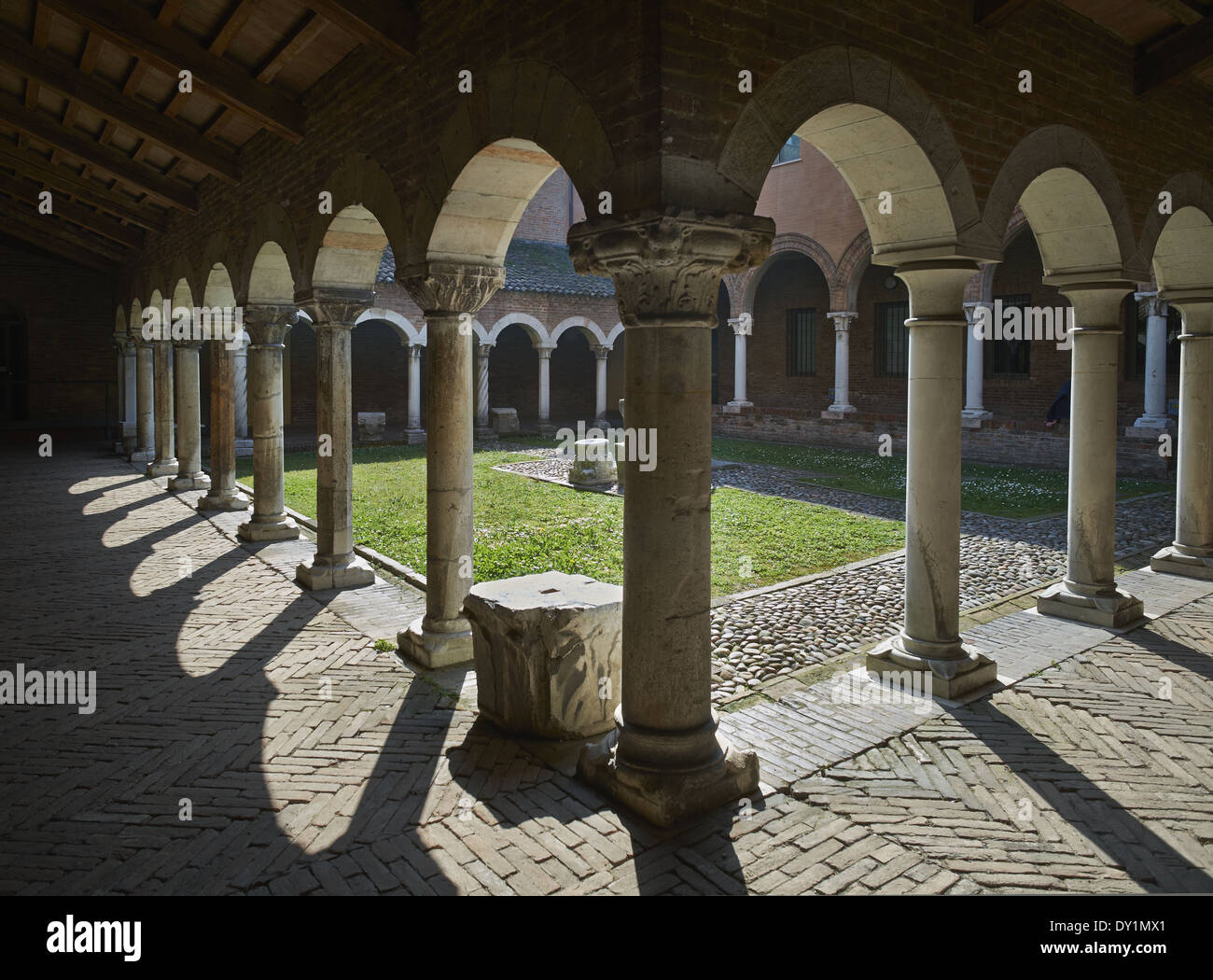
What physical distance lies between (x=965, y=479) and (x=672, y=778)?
12505 millimetres

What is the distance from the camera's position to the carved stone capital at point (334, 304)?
7547mm

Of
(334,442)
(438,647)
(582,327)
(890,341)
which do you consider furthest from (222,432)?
(890,341)

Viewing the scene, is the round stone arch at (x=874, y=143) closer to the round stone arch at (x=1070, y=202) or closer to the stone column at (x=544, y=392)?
the round stone arch at (x=1070, y=202)

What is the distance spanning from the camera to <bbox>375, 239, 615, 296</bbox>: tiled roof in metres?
25.3

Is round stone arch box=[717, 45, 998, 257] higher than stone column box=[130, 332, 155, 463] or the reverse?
higher

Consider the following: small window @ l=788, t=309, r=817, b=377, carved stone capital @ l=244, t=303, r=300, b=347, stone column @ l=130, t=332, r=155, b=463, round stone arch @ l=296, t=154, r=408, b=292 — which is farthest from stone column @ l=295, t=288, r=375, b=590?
small window @ l=788, t=309, r=817, b=377

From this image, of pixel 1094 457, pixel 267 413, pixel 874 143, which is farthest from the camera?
pixel 267 413

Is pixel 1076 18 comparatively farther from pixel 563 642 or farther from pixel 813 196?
pixel 813 196

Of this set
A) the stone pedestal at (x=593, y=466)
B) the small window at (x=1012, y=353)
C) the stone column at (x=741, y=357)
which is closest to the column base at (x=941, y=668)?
the stone pedestal at (x=593, y=466)

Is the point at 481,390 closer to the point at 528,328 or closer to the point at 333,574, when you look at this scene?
the point at 528,328

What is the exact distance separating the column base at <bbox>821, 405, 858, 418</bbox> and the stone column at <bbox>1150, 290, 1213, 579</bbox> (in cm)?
1188

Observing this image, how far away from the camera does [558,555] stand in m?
9.02

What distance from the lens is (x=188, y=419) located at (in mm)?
13398

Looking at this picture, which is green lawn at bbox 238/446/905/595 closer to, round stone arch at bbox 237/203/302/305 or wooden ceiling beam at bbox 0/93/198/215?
round stone arch at bbox 237/203/302/305
